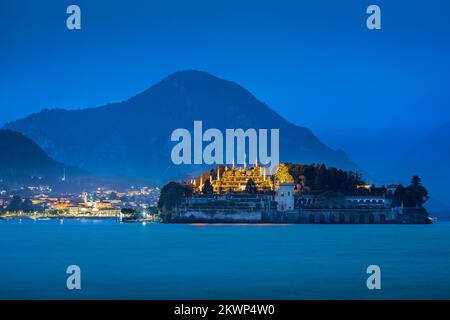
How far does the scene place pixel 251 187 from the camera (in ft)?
529

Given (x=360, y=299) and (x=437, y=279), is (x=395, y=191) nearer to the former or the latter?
(x=437, y=279)

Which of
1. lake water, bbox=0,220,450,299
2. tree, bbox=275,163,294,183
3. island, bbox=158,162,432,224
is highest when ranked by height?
tree, bbox=275,163,294,183

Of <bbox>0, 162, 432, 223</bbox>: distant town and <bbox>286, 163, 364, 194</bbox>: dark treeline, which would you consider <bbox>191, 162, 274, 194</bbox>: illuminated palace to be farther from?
<bbox>286, 163, 364, 194</bbox>: dark treeline

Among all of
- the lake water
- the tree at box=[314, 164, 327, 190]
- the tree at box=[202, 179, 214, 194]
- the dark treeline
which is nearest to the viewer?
the lake water

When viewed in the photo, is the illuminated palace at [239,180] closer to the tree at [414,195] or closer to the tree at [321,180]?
the tree at [321,180]

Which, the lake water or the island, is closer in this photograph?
the lake water

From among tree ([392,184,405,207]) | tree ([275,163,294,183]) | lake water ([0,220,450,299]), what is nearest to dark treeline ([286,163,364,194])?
tree ([275,163,294,183])

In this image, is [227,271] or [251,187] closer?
[227,271]

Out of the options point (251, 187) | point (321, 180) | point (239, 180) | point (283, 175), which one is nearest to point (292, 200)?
point (283, 175)

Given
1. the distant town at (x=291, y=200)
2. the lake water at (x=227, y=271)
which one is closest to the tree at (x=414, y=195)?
the distant town at (x=291, y=200)

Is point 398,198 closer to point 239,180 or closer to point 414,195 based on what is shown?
point 414,195

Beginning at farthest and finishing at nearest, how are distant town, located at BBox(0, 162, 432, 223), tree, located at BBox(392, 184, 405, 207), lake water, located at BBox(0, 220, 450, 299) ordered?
tree, located at BBox(392, 184, 405, 207)
distant town, located at BBox(0, 162, 432, 223)
lake water, located at BBox(0, 220, 450, 299)

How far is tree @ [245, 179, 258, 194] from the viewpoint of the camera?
160125 millimetres
